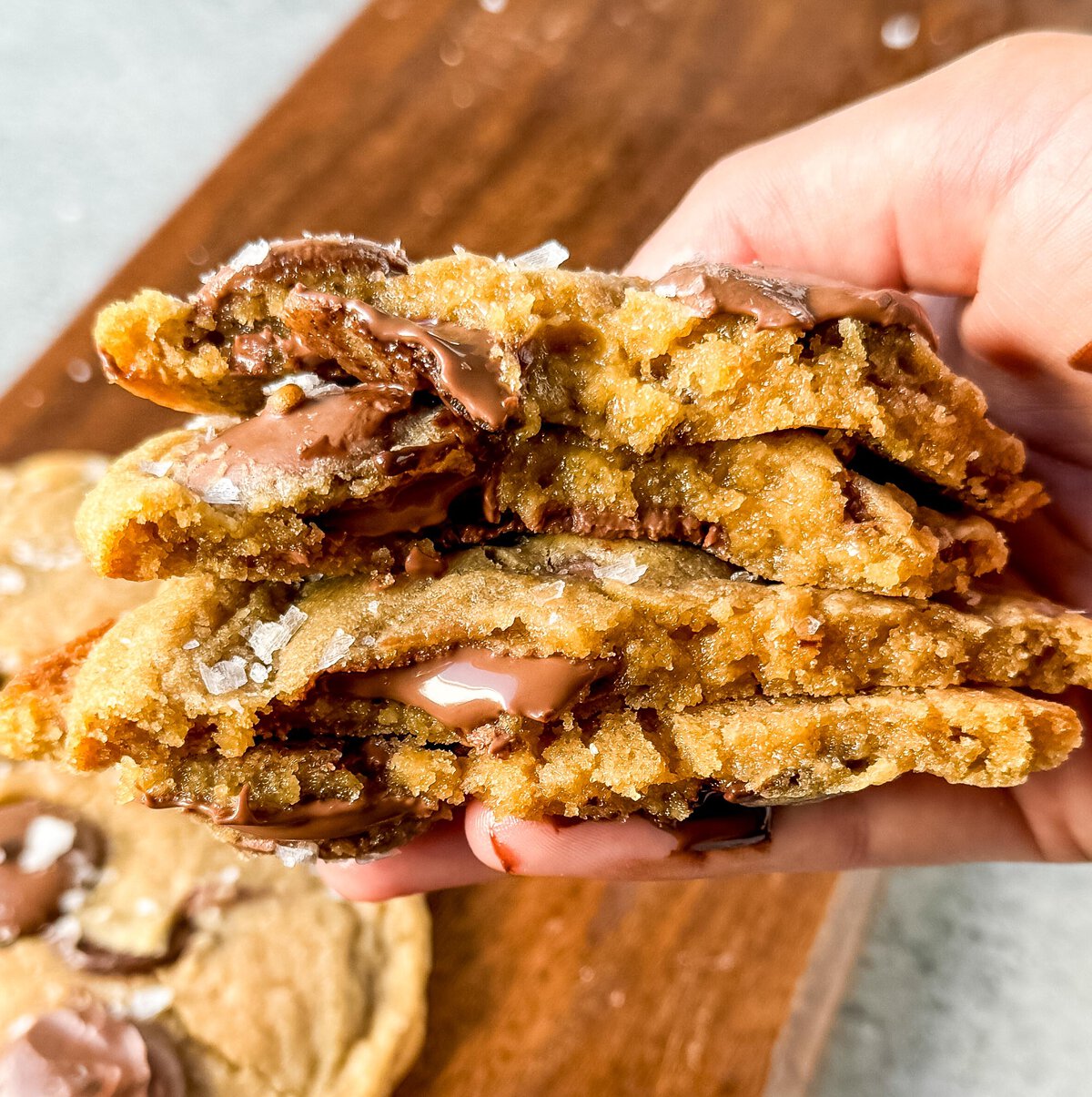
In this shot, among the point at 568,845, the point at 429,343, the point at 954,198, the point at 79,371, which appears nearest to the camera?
the point at 429,343

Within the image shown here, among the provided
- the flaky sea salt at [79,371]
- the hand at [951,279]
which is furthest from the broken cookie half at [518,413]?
the flaky sea salt at [79,371]

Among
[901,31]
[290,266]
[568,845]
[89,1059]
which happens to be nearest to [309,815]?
[568,845]

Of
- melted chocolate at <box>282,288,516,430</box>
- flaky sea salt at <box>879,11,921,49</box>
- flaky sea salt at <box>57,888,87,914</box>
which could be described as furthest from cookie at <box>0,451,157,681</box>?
flaky sea salt at <box>879,11,921,49</box>

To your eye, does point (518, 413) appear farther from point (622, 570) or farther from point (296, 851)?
point (296, 851)

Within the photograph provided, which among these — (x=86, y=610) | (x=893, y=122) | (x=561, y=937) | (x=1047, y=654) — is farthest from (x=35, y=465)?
(x=1047, y=654)

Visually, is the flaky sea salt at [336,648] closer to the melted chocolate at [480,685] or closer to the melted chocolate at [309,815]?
the melted chocolate at [480,685]

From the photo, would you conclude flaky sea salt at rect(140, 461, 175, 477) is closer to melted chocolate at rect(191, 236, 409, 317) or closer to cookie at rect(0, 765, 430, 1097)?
melted chocolate at rect(191, 236, 409, 317)
